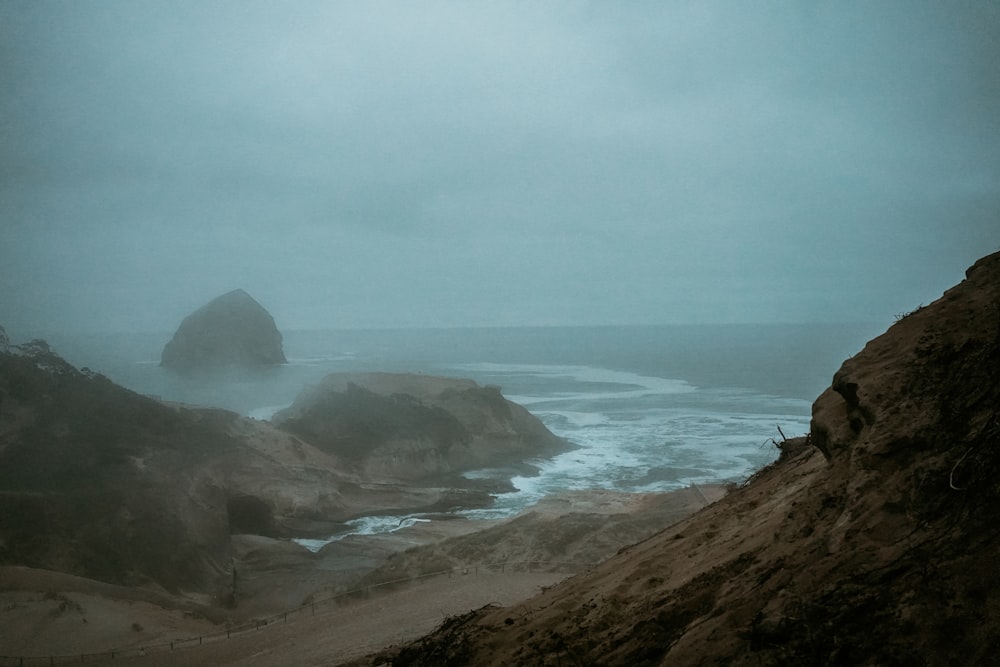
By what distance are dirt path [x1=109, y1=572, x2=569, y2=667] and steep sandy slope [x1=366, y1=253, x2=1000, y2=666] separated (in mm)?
5784

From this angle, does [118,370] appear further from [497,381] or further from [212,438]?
[212,438]

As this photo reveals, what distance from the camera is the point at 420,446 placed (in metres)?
39.1

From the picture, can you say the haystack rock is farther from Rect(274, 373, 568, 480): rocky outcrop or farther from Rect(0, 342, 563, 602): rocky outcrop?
Rect(0, 342, 563, 602): rocky outcrop

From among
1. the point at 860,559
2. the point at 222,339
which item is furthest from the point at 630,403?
the point at 860,559

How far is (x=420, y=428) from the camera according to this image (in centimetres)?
4019

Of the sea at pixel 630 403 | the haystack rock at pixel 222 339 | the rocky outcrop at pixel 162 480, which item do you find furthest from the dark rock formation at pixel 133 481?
the haystack rock at pixel 222 339

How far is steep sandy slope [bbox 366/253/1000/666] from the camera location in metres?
4.08

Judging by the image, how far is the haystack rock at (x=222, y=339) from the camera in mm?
87625

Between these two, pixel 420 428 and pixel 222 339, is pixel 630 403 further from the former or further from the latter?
pixel 222 339

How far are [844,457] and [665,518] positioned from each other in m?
18.0

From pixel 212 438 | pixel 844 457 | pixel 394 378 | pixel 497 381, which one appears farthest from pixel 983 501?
pixel 497 381

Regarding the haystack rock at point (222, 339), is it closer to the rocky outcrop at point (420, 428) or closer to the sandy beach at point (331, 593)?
the rocky outcrop at point (420, 428)

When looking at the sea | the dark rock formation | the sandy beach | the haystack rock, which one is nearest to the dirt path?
the sandy beach

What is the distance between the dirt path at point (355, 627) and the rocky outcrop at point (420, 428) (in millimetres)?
19126
